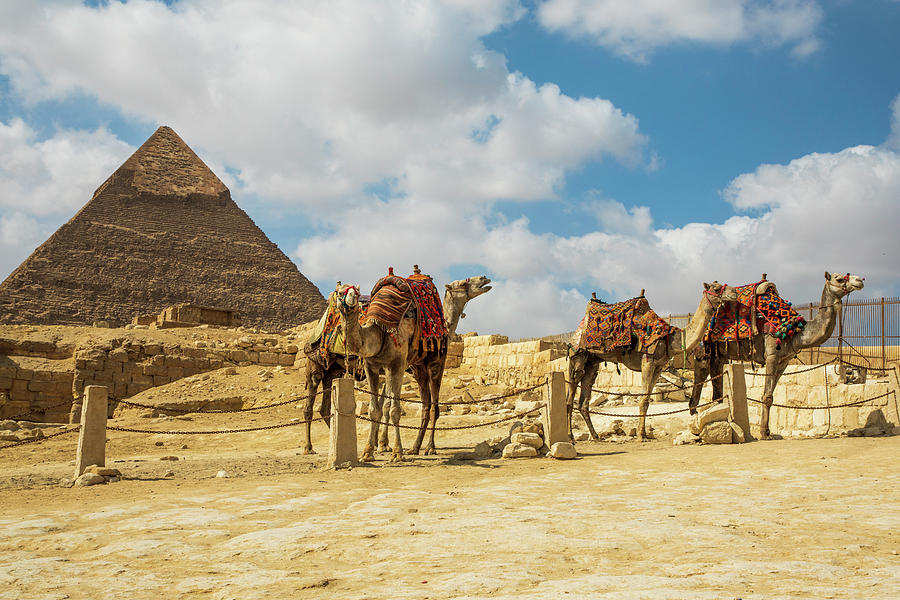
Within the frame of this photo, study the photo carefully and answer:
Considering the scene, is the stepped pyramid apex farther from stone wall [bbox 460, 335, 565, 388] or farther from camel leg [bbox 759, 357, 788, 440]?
camel leg [bbox 759, 357, 788, 440]

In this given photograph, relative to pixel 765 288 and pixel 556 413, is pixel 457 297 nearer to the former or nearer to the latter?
pixel 556 413

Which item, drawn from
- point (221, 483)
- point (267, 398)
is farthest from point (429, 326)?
point (267, 398)

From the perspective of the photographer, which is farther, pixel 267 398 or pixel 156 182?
pixel 156 182

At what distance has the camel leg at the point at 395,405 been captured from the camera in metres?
7.77

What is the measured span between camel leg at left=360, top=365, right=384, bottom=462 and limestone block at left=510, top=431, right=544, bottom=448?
146cm

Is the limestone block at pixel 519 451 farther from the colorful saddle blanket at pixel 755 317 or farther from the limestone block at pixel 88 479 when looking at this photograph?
the limestone block at pixel 88 479

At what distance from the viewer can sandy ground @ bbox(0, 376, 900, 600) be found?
3.11 m

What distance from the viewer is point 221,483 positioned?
262 inches

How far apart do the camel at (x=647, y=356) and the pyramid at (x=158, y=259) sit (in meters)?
109

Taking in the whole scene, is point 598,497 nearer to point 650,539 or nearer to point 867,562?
point 650,539

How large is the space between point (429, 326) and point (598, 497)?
148 inches

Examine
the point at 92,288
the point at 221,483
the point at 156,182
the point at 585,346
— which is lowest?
the point at 221,483

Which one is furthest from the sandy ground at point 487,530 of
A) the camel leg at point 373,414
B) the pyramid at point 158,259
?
the pyramid at point 158,259

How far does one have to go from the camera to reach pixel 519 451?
778 centimetres
